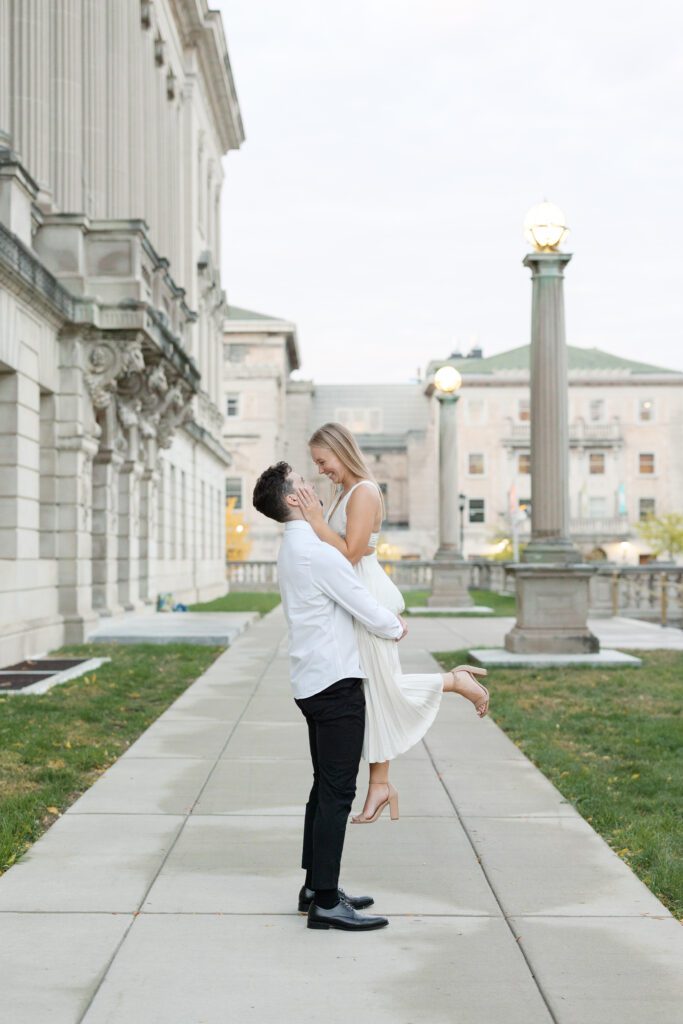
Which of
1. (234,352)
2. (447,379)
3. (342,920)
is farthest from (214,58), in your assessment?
(342,920)

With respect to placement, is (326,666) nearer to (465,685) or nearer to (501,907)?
(465,685)

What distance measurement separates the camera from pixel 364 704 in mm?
5273

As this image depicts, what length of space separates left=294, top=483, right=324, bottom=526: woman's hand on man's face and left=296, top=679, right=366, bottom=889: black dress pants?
70 centimetres

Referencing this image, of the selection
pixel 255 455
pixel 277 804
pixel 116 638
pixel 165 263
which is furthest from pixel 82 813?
pixel 255 455

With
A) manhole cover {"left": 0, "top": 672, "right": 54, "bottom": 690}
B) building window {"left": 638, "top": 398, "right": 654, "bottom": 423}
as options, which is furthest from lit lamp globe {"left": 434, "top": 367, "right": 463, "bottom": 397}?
building window {"left": 638, "top": 398, "right": 654, "bottom": 423}

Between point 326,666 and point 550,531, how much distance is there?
11510 mm

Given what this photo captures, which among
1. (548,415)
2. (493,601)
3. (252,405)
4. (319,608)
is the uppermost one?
(252,405)

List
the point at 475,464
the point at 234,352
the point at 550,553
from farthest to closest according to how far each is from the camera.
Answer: the point at 475,464, the point at 234,352, the point at 550,553

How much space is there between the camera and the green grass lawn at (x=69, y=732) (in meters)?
7.50

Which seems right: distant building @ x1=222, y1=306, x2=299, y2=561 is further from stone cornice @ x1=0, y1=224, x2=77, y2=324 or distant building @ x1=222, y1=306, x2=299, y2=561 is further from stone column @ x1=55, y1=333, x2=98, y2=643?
stone cornice @ x1=0, y1=224, x2=77, y2=324

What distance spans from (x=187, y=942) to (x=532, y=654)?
38.2ft

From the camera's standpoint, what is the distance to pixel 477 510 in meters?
88.4

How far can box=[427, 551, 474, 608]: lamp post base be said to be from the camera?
33375 millimetres

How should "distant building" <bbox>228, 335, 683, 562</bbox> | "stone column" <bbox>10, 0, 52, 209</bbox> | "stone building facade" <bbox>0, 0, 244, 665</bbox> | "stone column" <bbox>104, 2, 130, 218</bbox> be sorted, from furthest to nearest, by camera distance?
"distant building" <bbox>228, 335, 683, 562</bbox>, "stone column" <bbox>104, 2, 130, 218</bbox>, "stone column" <bbox>10, 0, 52, 209</bbox>, "stone building facade" <bbox>0, 0, 244, 665</bbox>
